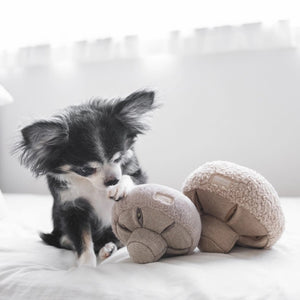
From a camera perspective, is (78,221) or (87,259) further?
(78,221)

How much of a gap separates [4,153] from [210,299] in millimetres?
2469

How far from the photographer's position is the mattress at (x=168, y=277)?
0.84m

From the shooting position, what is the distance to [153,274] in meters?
0.92

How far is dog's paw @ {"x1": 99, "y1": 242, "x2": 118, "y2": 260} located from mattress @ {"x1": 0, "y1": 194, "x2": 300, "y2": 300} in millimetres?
93

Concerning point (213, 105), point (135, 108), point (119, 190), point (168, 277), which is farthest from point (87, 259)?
point (213, 105)

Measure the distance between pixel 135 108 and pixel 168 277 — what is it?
61 cm

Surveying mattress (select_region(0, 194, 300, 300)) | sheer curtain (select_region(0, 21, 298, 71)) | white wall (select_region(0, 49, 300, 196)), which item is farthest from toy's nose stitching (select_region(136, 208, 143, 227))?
sheer curtain (select_region(0, 21, 298, 71))

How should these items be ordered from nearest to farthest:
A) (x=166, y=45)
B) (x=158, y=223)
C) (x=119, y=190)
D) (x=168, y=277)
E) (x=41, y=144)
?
(x=168, y=277), (x=158, y=223), (x=119, y=190), (x=41, y=144), (x=166, y=45)

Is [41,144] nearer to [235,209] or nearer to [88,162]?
[88,162]

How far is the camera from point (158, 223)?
103 cm

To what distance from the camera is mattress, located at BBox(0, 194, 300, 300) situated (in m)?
0.84

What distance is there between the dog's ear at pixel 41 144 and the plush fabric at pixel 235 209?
429 millimetres

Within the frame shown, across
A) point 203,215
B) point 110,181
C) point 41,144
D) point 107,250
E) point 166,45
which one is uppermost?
point 166,45

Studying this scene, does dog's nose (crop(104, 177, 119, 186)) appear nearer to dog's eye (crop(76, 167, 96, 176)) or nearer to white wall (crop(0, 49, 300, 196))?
dog's eye (crop(76, 167, 96, 176))
